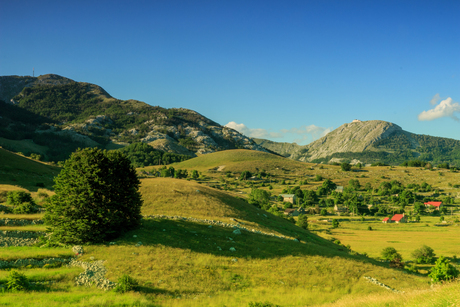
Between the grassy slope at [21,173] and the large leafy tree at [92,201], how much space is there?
28157 millimetres

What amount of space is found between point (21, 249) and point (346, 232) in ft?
295

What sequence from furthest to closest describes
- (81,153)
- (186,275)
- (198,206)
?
1. (198,206)
2. (81,153)
3. (186,275)

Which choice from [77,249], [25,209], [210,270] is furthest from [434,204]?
[25,209]

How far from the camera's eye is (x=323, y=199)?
14738 centimetres

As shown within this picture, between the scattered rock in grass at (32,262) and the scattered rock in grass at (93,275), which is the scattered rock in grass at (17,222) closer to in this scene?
the scattered rock in grass at (32,262)

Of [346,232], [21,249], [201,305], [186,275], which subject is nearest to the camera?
[201,305]

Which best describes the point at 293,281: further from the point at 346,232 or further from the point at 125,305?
the point at 346,232

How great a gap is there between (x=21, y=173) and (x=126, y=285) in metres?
60.0

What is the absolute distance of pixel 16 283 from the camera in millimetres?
16047

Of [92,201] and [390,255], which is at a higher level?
[92,201]

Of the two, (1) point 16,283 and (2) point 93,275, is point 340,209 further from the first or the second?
(1) point 16,283

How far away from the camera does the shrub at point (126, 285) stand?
18.0m

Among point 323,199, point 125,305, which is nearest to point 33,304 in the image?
point 125,305

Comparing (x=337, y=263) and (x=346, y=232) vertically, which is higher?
(x=337, y=263)
